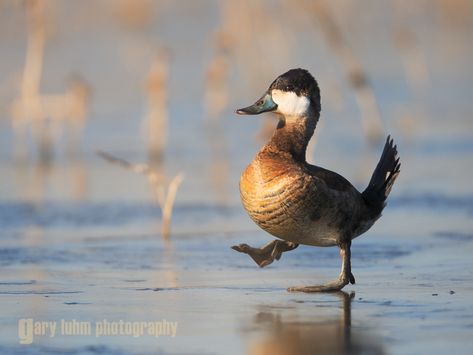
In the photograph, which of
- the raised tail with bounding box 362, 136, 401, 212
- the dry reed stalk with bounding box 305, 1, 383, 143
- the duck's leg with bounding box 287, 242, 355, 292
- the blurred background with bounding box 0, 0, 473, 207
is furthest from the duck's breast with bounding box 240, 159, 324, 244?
the dry reed stalk with bounding box 305, 1, 383, 143

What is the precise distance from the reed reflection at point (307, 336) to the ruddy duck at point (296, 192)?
75cm

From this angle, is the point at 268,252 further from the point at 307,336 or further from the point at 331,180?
the point at 307,336

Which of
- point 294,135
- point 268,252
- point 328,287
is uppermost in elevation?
point 294,135

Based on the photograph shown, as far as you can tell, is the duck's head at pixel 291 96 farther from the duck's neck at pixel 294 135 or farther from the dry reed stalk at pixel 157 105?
the dry reed stalk at pixel 157 105

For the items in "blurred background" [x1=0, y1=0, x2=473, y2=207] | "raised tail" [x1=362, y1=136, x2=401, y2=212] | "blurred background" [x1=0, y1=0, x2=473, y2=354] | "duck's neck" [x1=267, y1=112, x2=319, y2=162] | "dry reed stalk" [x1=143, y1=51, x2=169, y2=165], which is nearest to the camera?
"blurred background" [x1=0, y1=0, x2=473, y2=354]

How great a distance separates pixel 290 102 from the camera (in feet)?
25.2

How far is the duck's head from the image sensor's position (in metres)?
7.63

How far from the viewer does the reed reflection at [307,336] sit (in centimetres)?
577

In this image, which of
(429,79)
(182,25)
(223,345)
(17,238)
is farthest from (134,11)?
(223,345)

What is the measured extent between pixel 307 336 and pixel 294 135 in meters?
1.93

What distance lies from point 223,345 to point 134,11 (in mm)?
20252

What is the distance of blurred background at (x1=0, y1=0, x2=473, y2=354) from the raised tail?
0.49m

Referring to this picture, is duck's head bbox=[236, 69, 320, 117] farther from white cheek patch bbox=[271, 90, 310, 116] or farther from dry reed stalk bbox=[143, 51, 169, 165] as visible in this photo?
dry reed stalk bbox=[143, 51, 169, 165]

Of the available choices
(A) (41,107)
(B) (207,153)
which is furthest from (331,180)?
(A) (41,107)
